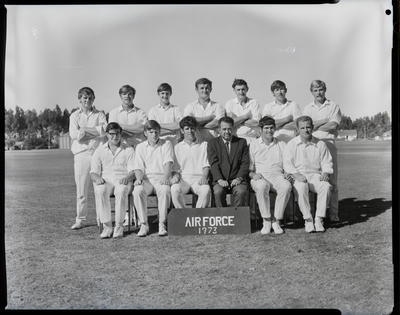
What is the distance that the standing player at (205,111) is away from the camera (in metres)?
3.88

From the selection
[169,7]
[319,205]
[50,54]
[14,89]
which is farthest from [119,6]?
[319,205]

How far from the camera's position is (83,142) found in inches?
157

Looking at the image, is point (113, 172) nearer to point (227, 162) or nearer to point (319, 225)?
point (227, 162)

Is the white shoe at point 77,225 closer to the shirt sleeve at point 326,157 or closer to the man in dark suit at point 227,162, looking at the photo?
the man in dark suit at point 227,162

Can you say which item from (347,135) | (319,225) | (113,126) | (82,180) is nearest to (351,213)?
(319,225)

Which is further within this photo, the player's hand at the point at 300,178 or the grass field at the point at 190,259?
the player's hand at the point at 300,178

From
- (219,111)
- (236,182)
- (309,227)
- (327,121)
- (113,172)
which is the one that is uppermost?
(219,111)

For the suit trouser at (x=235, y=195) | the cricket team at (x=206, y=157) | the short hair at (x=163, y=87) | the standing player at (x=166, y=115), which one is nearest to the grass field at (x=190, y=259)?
the cricket team at (x=206, y=157)

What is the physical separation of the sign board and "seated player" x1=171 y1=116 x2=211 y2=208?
0.30 feet

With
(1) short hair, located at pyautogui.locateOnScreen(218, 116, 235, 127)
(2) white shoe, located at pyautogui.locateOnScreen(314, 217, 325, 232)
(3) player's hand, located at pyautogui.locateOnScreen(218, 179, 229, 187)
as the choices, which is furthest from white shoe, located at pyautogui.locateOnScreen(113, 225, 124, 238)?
(2) white shoe, located at pyautogui.locateOnScreen(314, 217, 325, 232)

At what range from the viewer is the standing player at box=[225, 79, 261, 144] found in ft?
12.7

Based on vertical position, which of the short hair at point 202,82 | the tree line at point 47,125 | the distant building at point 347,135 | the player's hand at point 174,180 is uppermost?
the short hair at point 202,82

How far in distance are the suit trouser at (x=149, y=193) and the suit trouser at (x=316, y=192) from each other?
3.22 feet

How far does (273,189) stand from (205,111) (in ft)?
2.58
